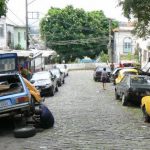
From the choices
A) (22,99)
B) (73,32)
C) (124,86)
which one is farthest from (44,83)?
(73,32)

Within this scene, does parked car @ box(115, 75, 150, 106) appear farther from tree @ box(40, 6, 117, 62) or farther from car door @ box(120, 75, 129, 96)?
tree @ box(40, 6, 117, 62)

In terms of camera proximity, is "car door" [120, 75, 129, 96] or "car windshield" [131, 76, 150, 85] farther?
"car windshield" [131, 76, 150, 85]

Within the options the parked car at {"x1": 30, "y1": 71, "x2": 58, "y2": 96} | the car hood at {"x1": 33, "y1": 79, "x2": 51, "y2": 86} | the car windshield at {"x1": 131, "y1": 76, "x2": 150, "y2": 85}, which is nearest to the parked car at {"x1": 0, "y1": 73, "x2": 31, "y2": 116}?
the car windshield at {"x1": 131, "y1": 76, "x2": 150, "y2": 85}

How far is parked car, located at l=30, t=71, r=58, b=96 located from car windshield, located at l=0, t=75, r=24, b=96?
12540 mm

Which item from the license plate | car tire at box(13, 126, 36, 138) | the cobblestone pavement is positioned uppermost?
the license plate

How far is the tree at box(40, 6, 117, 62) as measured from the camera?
7656cm

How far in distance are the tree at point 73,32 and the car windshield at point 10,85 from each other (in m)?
60.7

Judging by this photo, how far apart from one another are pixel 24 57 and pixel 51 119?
82.9 feet

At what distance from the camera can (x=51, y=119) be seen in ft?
47.9

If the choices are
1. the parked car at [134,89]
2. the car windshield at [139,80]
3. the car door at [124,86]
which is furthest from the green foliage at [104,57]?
the parked car at [134,89]

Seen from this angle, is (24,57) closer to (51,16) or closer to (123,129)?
(123,129)

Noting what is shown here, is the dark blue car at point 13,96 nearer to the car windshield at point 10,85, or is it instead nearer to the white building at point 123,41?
the car windshield at point 10,85

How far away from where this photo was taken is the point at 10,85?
14656 mm

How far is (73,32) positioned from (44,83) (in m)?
49.5
